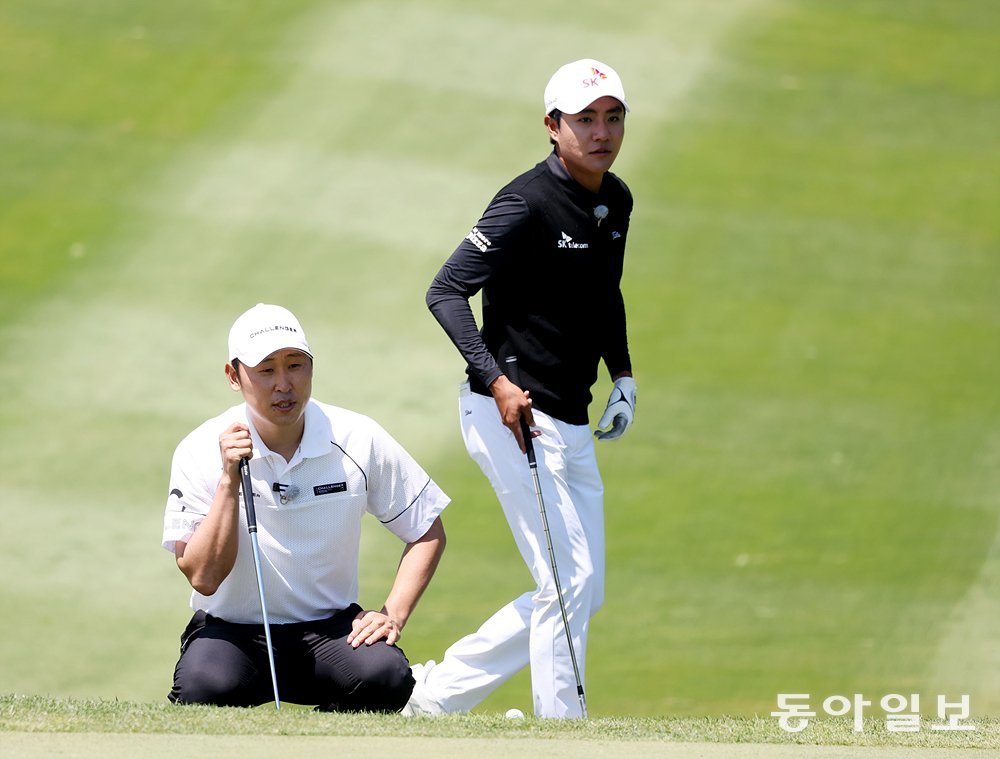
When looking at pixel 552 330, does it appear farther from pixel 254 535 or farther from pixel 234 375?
pixel 254 535

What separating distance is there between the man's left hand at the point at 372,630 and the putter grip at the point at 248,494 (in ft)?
Answer: 1.45

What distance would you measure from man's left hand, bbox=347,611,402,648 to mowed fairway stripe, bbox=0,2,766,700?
7.70 ft

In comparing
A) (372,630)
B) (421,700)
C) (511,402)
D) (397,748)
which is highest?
(511,402)

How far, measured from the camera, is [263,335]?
14.6 ft

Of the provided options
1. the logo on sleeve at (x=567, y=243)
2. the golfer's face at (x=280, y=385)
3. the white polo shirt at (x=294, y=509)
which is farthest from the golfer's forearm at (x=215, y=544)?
the logo on sleeve at (x=567, y=243)

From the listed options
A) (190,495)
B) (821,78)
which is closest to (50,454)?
(190,495)

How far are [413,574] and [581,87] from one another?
1.59m

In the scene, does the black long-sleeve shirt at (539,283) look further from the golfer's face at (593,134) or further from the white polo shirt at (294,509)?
the white polo shirt at (294,509)

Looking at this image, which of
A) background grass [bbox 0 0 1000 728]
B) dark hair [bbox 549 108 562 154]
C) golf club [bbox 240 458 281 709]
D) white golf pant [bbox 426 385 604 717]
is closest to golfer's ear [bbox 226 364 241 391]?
golf club [bbox 240 458 281 709]

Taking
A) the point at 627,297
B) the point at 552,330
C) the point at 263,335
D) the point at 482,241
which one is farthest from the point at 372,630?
the point at 627,297

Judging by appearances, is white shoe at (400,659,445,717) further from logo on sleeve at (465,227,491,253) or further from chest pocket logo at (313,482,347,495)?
logo on sleeve at (465,227,491,253)

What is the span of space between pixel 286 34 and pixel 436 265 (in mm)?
2940

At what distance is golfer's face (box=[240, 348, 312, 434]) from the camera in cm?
449

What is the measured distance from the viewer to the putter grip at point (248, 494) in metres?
4.42
